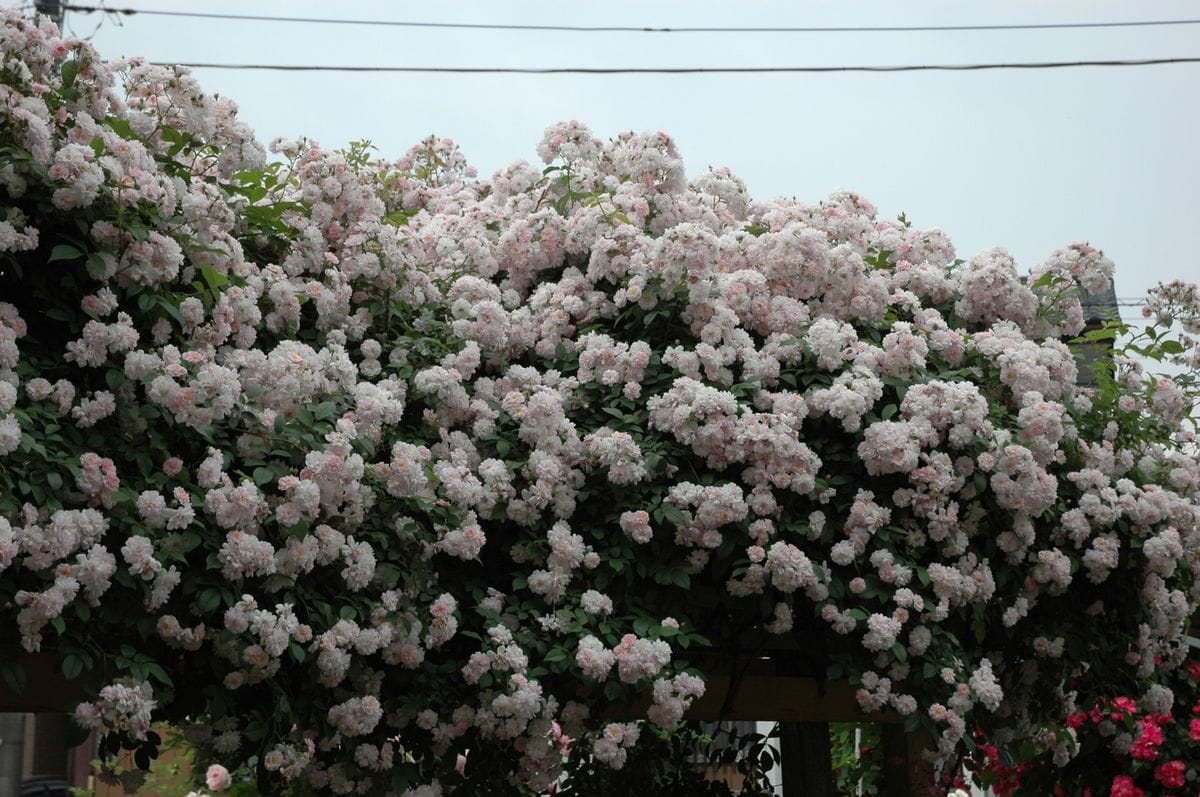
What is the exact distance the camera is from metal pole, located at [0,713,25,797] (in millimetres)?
6055

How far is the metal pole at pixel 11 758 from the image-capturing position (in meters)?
6.05

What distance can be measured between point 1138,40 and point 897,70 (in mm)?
1374

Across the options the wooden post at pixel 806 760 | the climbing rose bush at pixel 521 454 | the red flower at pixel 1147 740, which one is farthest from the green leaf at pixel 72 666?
the red flower at pixel 1147 740

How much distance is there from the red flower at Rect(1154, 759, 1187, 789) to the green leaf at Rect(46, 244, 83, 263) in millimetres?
4993

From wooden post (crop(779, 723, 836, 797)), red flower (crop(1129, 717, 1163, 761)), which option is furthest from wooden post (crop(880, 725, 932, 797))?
red flower (crop(1129, 717, 1163, 761))

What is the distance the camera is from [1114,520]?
12.4ft

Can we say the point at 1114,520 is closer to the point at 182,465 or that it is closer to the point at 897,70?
the point at 182,465

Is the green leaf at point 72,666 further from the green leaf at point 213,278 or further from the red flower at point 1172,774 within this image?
the red flower at point 1172,774

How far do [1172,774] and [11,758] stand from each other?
5324 millimetres

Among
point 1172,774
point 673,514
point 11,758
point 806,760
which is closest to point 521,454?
point 673,514

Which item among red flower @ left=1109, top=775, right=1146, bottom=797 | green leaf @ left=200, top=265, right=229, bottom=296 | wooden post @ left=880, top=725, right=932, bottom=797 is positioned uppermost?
green leaf @ left=200, top=265, right=229, bottom=296

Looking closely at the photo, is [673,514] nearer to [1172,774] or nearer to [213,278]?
[213,278]

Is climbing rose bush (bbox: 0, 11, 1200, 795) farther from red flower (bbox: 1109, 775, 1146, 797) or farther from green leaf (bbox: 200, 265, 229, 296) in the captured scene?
red flower (bbox: 1109, 775, 1146, 797)

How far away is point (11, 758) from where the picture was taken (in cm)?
611
